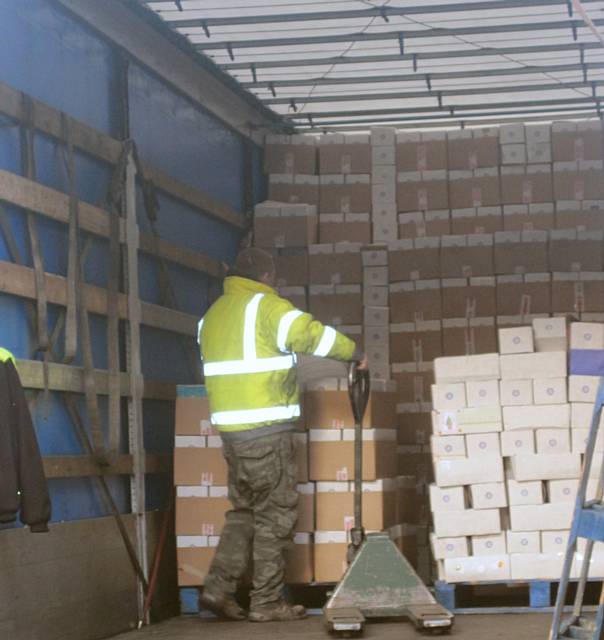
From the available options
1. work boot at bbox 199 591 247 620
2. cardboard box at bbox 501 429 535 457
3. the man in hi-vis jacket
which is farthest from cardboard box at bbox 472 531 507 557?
work boot at bbox 199 591 247 620

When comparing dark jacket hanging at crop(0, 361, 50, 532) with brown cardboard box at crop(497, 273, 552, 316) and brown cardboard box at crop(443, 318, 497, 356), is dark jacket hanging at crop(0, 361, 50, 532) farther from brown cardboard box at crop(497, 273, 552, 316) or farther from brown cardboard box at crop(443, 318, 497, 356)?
brown cardboard box at crop(497, 273, 552, 316)

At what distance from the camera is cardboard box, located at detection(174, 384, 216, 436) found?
9.14 m

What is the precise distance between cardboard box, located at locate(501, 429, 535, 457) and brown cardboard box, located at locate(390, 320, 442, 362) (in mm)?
2439

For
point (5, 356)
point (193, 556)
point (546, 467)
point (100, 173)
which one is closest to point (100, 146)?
point (100, 173)

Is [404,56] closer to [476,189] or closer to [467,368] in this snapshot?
[476,189]

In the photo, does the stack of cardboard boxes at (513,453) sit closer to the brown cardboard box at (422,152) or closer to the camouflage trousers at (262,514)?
the camouflage trousers at (262,514)

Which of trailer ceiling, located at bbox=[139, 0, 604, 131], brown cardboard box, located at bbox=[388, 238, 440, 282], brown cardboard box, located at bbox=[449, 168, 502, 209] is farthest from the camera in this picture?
brown cardboard box, located at bbox=[449, 168, 502, 209]

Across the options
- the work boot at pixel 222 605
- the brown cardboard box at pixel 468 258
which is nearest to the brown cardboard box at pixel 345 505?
the work boot at pixel 222 605

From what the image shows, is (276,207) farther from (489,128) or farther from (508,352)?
(508,352)

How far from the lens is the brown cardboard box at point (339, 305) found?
37.4 ft

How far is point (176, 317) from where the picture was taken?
9.75 meters

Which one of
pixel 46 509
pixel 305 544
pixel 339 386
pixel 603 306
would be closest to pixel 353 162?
pixel 603 306

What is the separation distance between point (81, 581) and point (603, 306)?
202 inches

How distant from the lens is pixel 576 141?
1159 centimetres
